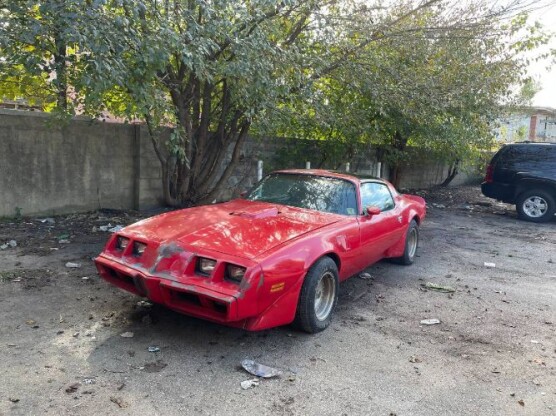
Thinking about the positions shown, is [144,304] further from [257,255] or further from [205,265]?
[257,255]

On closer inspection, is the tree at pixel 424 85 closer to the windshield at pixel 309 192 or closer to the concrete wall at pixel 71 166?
the windshield at pixel 309 192

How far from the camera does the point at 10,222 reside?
23.5 feet

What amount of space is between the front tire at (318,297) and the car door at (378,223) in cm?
77

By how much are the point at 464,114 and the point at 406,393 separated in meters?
8.90

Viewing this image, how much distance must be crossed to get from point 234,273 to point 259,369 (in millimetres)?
716

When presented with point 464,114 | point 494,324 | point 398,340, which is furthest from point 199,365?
point 464,114

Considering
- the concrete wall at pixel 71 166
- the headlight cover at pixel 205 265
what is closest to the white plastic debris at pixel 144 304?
the headlight cover at pixel 205 265

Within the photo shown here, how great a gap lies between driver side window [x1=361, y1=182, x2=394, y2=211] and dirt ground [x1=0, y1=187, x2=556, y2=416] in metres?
0.94

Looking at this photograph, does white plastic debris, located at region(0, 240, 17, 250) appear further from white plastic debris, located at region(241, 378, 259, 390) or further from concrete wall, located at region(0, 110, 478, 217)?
white plastic debris, located at region(241, 378, 259, 390)

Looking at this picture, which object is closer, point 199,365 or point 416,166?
point 199,365

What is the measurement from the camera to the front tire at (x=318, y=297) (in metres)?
3.82

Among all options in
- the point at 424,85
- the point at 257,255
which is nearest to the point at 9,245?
the point at 257,255

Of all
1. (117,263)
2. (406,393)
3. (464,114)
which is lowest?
(406,393)

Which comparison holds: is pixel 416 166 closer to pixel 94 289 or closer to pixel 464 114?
pixel 464 114
